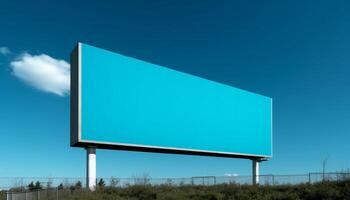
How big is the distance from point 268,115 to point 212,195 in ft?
57.6

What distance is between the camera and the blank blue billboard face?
78.1ft

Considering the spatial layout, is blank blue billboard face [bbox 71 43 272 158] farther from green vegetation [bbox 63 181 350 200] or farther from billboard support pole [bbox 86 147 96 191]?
green vegetation [bbox 63 181 350 200]

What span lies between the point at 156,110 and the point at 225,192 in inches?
344

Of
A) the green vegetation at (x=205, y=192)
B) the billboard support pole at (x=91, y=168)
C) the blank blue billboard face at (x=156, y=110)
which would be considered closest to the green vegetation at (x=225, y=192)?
the green vegetation at (x=205, y=192)

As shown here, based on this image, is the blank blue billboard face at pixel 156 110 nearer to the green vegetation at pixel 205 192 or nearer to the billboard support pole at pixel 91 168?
the billboard support pole at pixel 91 168

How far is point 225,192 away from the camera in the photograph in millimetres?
21281

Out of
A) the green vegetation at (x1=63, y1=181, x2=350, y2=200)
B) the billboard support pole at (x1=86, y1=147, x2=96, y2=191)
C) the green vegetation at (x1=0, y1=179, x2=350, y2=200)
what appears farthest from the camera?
the billboard support pole at (x1=86, y1=147, x2=96, y2=191)

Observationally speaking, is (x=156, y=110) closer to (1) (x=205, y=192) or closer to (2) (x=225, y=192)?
(1) (x=205, y=192)

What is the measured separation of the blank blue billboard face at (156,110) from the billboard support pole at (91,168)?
69 centimetres

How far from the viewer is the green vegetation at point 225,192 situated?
17562 millimetres

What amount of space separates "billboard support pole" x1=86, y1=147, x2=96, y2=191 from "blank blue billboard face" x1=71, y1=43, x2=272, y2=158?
692 millimetres

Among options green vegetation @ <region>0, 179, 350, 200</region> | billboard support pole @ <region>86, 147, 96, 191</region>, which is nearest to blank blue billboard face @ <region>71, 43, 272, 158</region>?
billboard support pole @ <region>86, 147, 96, 191</region>

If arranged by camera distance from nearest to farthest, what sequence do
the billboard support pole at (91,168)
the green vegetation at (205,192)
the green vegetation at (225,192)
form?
the green vegetation at (225,192) → the green vegetation at (205,192) → the billboard support pole at (91,168)

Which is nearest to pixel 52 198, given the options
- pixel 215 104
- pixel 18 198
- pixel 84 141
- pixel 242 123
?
pixel 18 198
